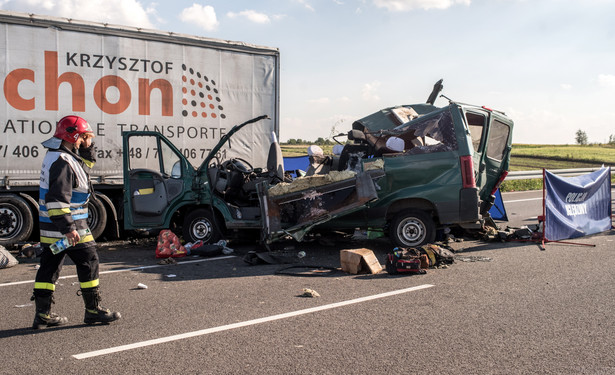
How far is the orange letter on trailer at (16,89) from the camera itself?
360 inches

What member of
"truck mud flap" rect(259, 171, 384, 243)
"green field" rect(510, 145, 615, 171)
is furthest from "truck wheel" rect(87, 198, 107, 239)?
"green field" rect(510, 145, 615, 171)

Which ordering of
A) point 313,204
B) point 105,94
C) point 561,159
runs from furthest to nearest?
1. point 561,159
2. point 105,94
3. point 313,204

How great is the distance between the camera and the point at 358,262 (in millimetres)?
6785

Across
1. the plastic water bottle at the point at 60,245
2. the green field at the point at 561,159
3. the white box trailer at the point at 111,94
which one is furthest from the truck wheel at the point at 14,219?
the green field at the point at 561,159

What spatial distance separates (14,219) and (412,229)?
6409 millimetres

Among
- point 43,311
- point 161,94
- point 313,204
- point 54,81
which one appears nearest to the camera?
point 43,311

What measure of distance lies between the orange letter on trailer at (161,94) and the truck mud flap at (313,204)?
11.0 feet

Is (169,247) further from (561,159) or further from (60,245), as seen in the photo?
(561,159)

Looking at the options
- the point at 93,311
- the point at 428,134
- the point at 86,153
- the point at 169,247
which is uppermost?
the point at 428,134

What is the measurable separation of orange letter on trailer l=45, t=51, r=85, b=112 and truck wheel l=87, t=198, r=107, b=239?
5.46 feet

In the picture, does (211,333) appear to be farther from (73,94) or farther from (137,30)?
(137,30)

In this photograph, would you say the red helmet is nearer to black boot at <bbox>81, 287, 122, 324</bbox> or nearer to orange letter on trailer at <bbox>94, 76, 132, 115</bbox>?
black boot at <bbox>81, 287, 122, 324</bbox>

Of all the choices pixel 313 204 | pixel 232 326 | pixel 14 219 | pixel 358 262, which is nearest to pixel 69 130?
pixel 232 326

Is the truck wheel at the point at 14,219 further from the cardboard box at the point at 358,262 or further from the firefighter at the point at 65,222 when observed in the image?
the cardboard box at the point at 358,262
